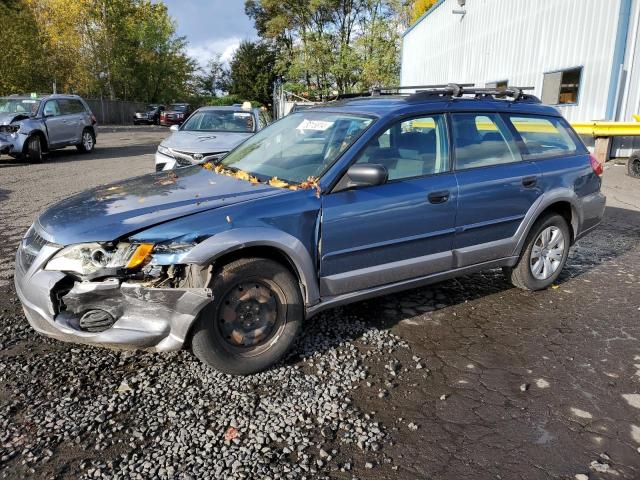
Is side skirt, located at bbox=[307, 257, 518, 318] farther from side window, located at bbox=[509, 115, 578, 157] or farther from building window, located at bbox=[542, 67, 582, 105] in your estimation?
building window, located at bbox=[542, 67, 582, 105]

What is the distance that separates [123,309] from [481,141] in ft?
10.2

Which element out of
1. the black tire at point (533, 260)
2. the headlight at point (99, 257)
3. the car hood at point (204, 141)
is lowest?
the black tire at point (533, 260)

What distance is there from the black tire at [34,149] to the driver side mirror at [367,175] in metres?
12.3

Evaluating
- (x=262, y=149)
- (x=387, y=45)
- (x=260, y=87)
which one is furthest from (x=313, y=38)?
(x=262, y=149)

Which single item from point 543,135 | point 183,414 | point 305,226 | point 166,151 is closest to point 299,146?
point 305,226

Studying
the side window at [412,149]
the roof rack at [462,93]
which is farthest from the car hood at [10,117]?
Result: the side window at [412,149]

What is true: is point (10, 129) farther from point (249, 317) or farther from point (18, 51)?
point (18, 51)

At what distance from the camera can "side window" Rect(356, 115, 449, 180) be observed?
3824mm

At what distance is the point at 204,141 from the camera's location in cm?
902

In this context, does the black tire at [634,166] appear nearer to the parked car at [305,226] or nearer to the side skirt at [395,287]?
the parked car at [305,226]

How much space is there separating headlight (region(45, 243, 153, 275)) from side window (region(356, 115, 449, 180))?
1.63 meters

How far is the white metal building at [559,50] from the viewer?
40.4 feet

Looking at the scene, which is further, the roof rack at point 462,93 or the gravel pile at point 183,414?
the roof rack at point 462,93

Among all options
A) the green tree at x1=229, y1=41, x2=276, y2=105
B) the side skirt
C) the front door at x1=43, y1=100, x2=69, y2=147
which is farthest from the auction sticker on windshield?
the green tree at x1=229, y1=41, x2=276, y2=105
